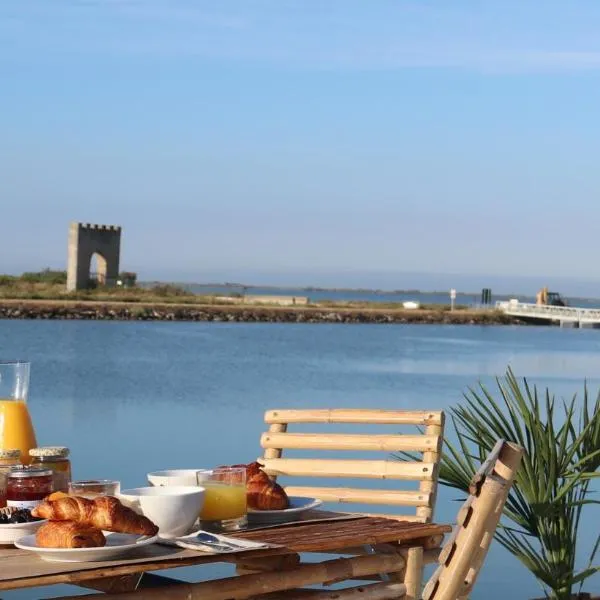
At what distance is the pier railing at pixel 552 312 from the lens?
151 feet

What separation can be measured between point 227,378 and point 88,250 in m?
26.4

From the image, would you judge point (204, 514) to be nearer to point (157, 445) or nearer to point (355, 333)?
point (157, 445)

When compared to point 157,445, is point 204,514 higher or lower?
higher

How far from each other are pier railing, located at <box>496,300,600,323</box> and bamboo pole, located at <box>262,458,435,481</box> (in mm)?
43683

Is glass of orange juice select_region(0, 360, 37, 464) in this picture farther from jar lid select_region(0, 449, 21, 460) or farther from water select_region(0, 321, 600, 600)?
water select_region(0, 321, 600, 600)

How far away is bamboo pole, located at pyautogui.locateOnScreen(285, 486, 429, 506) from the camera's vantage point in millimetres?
2656

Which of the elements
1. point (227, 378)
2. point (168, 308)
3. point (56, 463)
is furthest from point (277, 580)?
point (168, 308)

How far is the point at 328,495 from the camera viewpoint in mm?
2713

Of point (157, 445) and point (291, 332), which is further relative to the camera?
point (291, 332)

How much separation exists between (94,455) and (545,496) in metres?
8.12

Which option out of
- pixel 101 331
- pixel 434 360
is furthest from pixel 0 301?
pixel 434 360

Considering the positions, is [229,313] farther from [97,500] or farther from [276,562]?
[97,500]

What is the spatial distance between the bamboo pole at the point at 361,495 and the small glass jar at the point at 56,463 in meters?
0.74

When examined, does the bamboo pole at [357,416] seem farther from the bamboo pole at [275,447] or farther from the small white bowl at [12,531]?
the small white bowl at [12,531]
